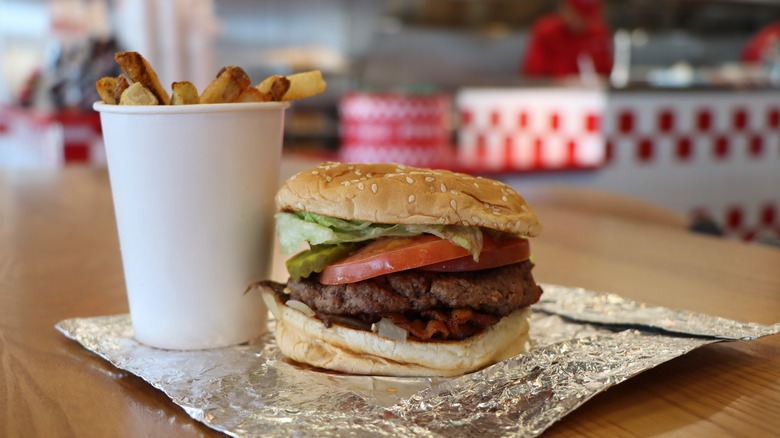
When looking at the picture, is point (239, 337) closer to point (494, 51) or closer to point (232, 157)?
point (232, 157)

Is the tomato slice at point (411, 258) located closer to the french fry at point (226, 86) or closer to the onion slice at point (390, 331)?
the onion slice at point (390, 331)

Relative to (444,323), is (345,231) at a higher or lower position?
higher

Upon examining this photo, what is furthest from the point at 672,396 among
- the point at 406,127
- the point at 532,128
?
the point at 532,128

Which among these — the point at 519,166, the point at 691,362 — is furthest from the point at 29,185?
the point at 519,166

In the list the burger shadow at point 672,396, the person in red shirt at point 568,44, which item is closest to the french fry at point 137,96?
the burger shadow at point 672,396

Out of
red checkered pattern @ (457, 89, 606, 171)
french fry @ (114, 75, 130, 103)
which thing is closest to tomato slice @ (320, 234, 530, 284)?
french fry @ (114, 75, 130, 103)

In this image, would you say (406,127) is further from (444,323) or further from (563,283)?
(444,323)
